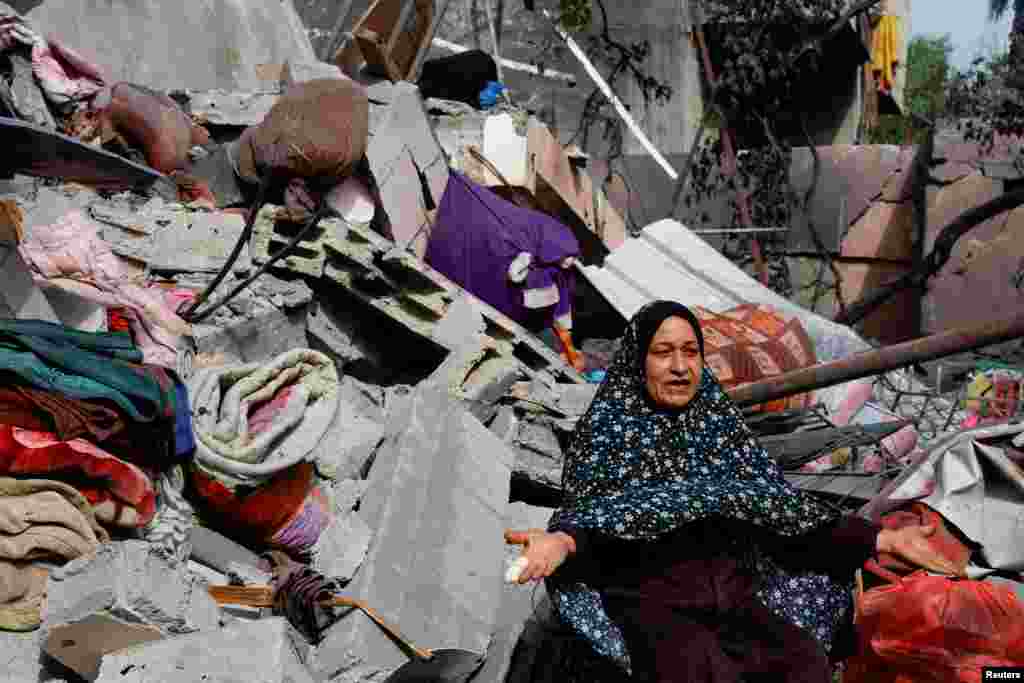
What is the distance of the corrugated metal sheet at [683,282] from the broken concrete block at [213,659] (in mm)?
5300

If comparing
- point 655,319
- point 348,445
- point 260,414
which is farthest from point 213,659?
point 348,445

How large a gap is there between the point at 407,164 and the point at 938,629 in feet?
15.4

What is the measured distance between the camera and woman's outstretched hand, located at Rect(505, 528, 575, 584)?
109 inches

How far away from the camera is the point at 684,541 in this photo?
310cm

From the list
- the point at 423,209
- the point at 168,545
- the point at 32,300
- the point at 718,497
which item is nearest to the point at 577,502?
the point at 718,497

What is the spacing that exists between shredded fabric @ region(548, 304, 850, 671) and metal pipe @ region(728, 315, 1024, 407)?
1290 millimetres

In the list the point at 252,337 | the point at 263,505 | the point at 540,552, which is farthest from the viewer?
the point at 252,337

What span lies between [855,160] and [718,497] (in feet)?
29.1

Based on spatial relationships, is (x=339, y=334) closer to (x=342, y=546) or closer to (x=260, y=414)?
(x=260, y=414)

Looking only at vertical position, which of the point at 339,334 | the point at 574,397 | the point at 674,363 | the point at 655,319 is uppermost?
the point at 655,319

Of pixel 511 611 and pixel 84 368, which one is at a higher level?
pixel 84 368

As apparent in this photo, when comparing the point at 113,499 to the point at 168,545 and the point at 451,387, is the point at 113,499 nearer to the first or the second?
the point at 168,545

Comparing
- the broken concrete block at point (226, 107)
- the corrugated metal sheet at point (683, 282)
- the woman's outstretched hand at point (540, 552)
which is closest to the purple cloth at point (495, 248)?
the corrugated metal sheet at point (683, 282)

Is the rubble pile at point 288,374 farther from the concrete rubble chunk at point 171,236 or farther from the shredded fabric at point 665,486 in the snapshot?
the shredded fabric at point 665,486
